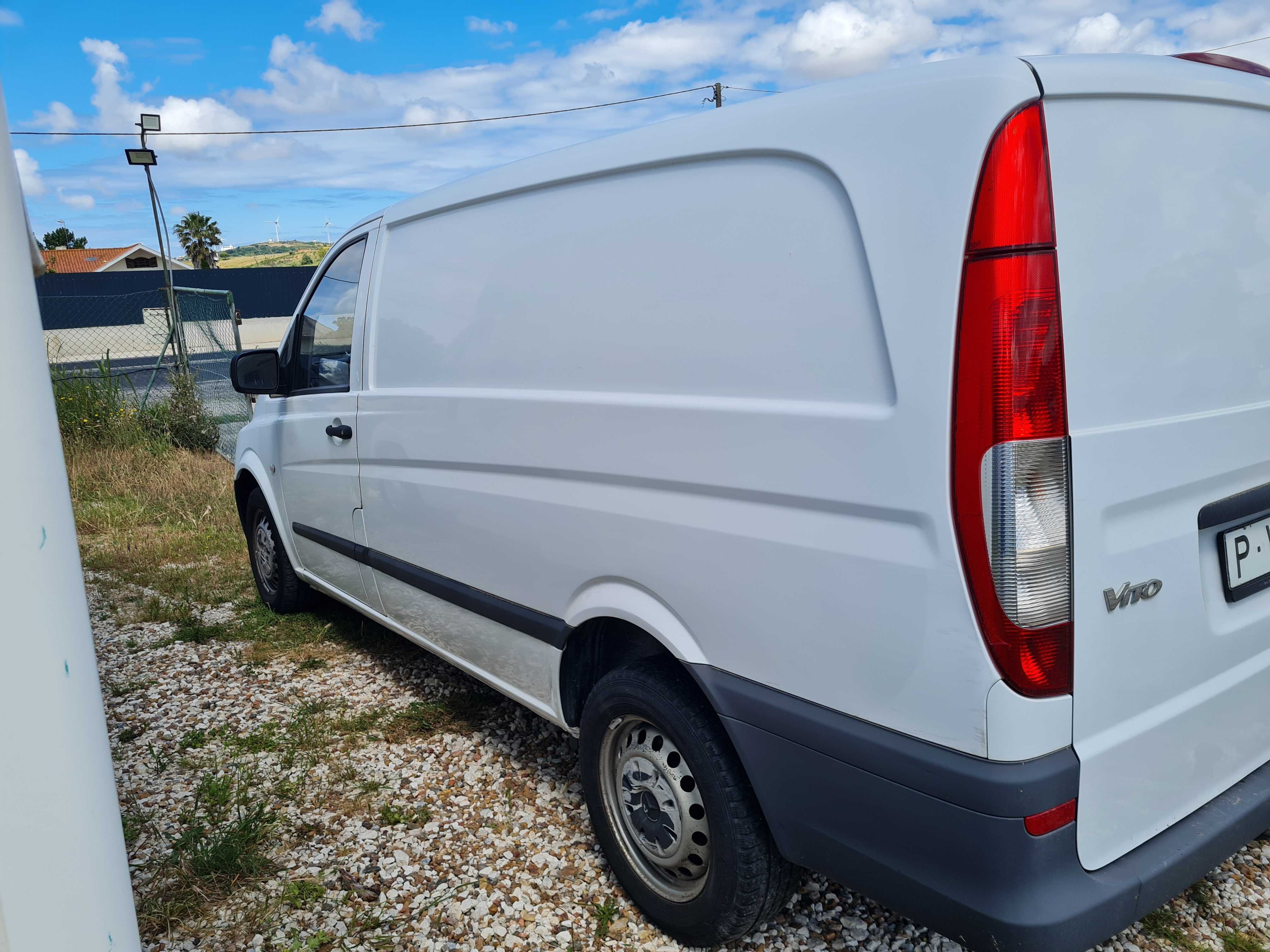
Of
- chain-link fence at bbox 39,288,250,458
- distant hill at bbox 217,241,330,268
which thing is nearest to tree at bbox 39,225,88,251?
distant hill at bbox 217,241,330,268

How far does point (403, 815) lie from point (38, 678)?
7.24ft

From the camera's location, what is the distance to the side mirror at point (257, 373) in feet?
13.2

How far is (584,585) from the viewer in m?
2.37

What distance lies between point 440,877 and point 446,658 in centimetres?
81

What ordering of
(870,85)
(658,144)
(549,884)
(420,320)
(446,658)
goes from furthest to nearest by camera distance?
(446,658) → (420,320) → (549,884) → (658,144) → (870,85)

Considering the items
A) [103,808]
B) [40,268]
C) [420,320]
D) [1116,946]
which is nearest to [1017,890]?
[1116,946]

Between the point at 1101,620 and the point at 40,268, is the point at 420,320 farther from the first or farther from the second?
the point at 1101,620

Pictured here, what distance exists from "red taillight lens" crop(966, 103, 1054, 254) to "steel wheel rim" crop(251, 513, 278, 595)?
168 inches

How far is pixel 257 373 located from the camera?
4.06 meters

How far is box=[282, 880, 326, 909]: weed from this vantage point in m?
2.57

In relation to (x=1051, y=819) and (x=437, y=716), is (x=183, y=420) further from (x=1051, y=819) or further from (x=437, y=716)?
(x=1051, y=819)

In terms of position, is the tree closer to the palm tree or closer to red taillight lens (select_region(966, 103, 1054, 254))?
the palm tree

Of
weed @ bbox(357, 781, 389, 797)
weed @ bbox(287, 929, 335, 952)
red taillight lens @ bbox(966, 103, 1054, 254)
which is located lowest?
weed @ bbox(287, 929, 335, 952)

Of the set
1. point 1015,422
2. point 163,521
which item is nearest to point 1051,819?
point 1015,422
